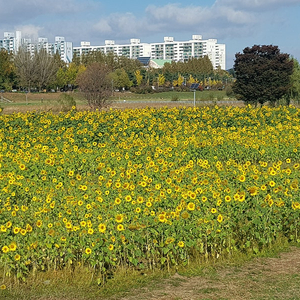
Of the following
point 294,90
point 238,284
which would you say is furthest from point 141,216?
point 294,90

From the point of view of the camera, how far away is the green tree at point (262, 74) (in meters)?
36.5

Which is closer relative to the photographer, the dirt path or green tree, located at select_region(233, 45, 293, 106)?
the dirt path

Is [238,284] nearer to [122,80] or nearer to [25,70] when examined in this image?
[25,70]

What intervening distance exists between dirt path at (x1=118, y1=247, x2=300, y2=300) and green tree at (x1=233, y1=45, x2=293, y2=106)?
31.4 metres

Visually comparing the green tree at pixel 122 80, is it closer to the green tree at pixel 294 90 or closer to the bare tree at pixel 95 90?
the green tree at pixel 294 90

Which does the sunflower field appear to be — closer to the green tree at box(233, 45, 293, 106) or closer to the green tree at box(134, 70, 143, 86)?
the green tree at box(233, 45, 293, 106)

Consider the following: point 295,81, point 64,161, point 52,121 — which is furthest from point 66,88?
point 64,161

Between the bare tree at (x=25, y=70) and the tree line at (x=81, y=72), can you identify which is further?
the tree line at (x=81, y=72)

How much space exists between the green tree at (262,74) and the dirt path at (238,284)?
31385 mm

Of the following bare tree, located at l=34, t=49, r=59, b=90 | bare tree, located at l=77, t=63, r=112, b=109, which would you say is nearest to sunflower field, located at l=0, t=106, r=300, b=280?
bare tree, located at l=77, t=63, r=112, b=109

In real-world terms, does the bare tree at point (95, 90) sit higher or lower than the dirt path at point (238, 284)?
higher

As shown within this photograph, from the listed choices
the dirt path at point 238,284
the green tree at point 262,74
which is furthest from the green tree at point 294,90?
the dirt path at point 238,284

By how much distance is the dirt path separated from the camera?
507 cm

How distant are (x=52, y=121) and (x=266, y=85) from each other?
24715 millimetres
